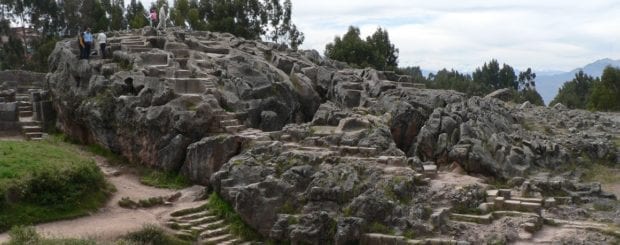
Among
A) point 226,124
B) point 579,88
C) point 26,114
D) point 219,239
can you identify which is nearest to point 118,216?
point 219,239

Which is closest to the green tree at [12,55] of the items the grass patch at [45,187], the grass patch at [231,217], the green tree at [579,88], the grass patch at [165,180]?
the grass patch at [165,180]

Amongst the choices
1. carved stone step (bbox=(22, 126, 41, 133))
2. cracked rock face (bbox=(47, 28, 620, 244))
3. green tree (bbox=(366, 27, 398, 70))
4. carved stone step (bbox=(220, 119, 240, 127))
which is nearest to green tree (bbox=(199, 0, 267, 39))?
green tree (bbox=(366, 27, 398, 70))

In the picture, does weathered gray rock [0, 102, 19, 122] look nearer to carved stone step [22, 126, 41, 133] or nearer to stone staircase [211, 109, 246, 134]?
carved stone step [22, 126, 41, 133]

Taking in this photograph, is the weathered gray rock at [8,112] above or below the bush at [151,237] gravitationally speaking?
above

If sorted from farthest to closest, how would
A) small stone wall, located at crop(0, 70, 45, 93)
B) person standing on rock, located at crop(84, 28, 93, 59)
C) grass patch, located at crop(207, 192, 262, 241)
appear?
small stone wall, located at crop(0, 70, 45, 93)
person standing on rock, located at crop(84, 28, 93, 59)
grass patch, located at crop(207, 192, 262, 241)

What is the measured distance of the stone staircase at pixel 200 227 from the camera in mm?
20047

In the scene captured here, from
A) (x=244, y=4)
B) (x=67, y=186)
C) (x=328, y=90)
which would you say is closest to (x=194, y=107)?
(x=67, y=186)

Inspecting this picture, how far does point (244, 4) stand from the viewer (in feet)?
205

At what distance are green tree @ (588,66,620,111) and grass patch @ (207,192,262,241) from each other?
161 feet

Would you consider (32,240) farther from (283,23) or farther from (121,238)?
(283,23)

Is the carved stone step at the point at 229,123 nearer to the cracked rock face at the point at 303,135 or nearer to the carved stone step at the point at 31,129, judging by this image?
the cracked rock face at the point at 303,135

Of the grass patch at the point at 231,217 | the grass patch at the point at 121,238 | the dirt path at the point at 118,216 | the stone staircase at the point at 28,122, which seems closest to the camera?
the grass patch at the point at 121,238

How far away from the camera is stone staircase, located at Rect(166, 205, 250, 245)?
2005cm

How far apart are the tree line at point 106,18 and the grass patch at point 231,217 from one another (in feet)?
123
